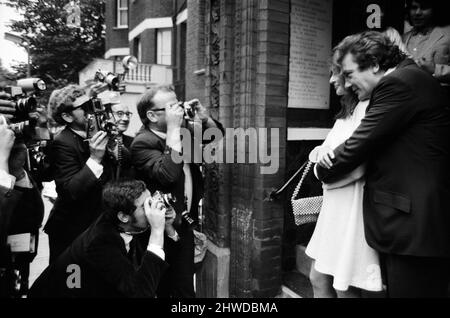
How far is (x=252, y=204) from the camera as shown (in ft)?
10.3

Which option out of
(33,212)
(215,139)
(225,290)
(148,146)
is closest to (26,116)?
(33,212)

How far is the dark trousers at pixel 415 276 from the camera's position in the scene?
5.45 ft

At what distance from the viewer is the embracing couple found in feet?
5.35

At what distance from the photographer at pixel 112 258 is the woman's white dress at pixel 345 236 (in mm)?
953

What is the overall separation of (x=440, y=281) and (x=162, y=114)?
6.58ft

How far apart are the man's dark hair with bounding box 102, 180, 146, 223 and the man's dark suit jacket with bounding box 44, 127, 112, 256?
427 millimetres

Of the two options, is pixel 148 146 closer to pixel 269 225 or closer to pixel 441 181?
pixel 269 225

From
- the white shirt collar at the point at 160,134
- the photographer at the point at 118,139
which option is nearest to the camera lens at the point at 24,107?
the photographer at the point at 118,139

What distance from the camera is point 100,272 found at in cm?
196

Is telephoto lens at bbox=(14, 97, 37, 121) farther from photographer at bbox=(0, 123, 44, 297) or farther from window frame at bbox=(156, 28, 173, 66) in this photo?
window frame at bbox=(156, 28, 173, 66)

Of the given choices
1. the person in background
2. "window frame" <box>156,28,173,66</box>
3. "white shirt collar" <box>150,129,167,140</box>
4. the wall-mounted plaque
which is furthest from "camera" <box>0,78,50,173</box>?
"window frame" <box>156,28,173,66</box>

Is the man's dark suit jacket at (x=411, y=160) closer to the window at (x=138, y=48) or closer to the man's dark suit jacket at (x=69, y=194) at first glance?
the man's dark suit jacket at (x=69, y=194)

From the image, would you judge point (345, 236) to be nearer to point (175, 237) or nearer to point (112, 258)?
point (175, 237)

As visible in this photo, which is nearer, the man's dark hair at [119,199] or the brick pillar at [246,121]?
the man's dark hair at [119,199]
